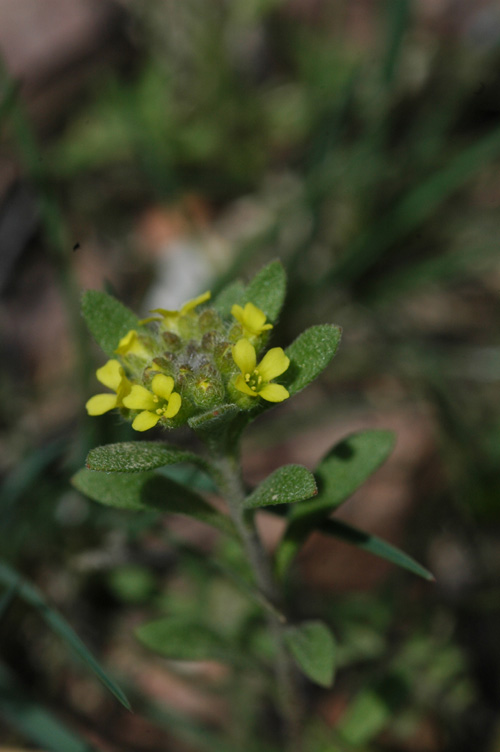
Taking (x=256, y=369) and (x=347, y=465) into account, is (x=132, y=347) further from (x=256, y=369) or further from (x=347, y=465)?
(x=347, y=465)

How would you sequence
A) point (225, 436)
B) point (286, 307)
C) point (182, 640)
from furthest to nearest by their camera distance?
point (286, 307)
point (182, 640)
point (225, 436)

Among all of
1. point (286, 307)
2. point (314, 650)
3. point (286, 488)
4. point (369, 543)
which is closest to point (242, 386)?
point (286, 488)

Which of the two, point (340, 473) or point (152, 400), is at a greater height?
point (152, 400)

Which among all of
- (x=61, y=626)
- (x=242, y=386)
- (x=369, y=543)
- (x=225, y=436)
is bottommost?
(x=369, y=543)

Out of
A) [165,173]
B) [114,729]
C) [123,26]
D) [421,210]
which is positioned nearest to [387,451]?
[114,729]

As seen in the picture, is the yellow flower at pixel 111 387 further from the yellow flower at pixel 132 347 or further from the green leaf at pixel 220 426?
the green leaf at pixel 220 426

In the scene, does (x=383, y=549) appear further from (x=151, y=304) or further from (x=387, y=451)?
(x=151, y=304)

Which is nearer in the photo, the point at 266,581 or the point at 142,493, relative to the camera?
the point at 142,493
